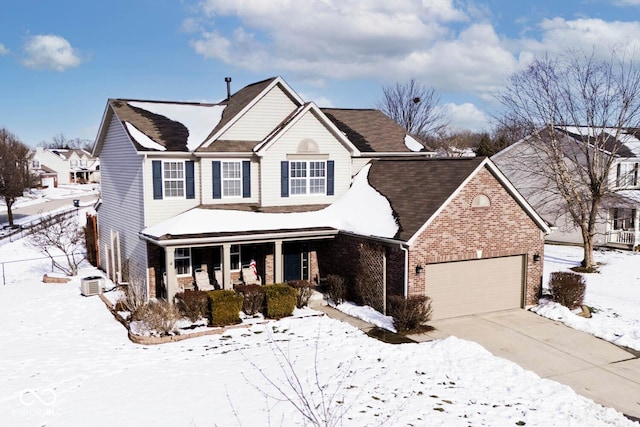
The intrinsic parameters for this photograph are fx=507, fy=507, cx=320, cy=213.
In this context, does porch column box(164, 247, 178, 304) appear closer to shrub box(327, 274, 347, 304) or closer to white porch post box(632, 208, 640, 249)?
shrub box(327, 274, 347, 304)

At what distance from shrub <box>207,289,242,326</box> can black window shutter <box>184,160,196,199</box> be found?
16.4ft

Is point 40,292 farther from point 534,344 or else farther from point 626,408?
point 626,408

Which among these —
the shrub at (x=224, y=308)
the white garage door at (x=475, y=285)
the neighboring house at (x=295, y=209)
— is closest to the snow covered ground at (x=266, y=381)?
the shrub at (x=224, y=308)

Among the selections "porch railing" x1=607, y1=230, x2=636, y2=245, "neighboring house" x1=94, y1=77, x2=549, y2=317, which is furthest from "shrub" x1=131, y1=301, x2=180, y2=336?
"porch railing" x1=607, y1=230, x2=636, y2=245

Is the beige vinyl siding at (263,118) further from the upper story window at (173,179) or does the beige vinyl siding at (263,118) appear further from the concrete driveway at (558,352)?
the concrete driveway at (558,352)

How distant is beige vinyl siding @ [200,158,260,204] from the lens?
19734mm

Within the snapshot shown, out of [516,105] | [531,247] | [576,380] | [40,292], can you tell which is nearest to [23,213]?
[40,292]

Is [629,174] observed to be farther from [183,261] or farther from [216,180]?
[183,261]

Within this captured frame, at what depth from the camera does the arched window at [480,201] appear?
17.3 metres

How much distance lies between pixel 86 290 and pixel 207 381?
1101 centimetres

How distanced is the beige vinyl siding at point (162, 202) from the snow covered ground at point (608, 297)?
44.0 feet

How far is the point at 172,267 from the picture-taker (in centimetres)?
1719

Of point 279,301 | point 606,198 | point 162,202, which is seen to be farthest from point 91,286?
point 606,198

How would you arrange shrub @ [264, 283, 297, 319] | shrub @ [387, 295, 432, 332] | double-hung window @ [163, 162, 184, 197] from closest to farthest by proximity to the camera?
shrub @ [387, 295, 432, 332] → shrub @ [264, 283, 297, 319] → double-hung window @ [163, 162, 184, 197]
